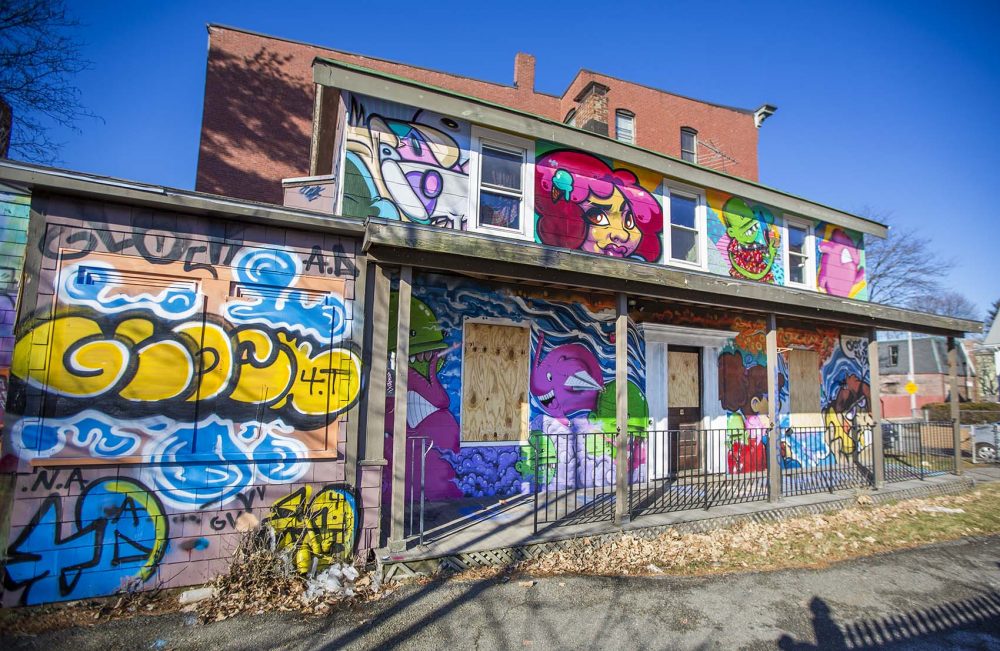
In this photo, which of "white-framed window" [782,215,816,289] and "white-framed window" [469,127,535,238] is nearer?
"white-framed window" [469,127,535,238]

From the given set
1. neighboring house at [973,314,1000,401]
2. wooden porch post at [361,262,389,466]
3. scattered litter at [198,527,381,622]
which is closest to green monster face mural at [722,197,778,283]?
wooden porch post at [361,262,389,466]

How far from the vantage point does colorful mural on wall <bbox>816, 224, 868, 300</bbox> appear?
1118 cm

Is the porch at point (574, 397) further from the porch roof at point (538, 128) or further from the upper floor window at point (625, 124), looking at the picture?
the upper floor window at point (625, 124)

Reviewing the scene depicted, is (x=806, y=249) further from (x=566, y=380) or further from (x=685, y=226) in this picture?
(x=566, y=380)

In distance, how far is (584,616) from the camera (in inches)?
162

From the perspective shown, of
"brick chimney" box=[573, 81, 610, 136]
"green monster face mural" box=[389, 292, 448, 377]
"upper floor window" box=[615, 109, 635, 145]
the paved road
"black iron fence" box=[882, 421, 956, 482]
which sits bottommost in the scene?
the paved road

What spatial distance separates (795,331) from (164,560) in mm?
11137

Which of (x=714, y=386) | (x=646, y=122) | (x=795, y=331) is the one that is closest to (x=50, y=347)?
(x=714, y=386)

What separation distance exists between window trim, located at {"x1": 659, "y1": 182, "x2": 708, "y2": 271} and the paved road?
5588 millimetres

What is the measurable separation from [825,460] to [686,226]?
19.3 ft

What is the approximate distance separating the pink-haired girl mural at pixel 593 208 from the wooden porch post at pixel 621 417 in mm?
2089

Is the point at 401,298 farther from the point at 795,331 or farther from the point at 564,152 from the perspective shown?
the point at 795,331

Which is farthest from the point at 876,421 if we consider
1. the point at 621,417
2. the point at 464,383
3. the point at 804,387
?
the point at 464,383

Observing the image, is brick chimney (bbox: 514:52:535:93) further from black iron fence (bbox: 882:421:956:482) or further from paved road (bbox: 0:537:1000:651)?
paved road (bbox: 0:537:1000:651)
